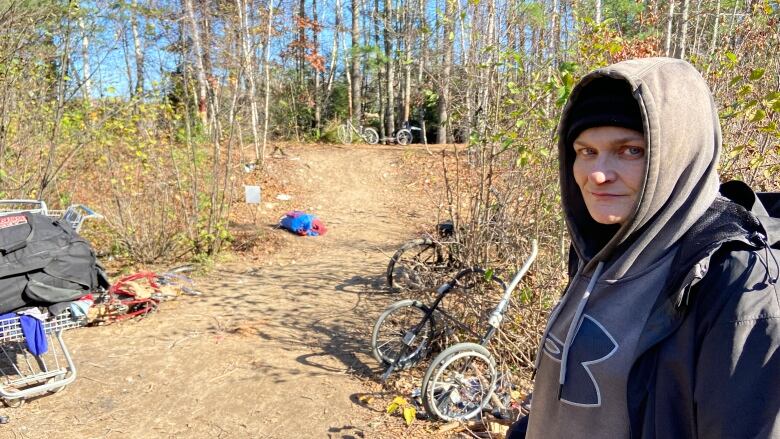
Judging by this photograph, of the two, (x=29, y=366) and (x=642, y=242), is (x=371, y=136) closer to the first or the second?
(x=29, y=366)

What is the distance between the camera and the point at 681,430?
0.88m

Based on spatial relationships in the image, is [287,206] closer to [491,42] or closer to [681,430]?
[491,42]

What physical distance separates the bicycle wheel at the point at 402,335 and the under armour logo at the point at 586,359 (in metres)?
3.06

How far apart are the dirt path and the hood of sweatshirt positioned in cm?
298

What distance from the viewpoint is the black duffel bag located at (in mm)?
3740

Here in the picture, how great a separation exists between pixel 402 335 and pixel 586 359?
3595mm

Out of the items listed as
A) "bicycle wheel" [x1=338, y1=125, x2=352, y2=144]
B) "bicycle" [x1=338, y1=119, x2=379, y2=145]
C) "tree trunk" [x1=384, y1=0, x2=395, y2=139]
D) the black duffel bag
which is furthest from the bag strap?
"tree trunk" [x1=384, y1=0, x2=395, y2=139]

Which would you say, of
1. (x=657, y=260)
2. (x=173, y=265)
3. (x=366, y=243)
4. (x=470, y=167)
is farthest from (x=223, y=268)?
(x=657, y=260)

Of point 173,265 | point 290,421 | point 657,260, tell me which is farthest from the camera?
point 173,265

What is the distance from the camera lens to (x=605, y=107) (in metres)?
1.09

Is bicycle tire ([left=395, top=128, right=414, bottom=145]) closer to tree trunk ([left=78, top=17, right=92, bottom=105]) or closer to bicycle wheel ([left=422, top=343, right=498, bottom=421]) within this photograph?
tree trunk ([left=78, top=17, right=92, bottom=105])

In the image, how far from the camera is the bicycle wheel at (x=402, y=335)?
4.20 m

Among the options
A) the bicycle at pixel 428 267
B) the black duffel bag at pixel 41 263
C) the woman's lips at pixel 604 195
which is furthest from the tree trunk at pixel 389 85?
the woman's lips at pixel 604 195

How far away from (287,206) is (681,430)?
1202 centimetres
